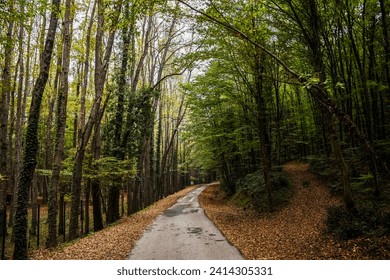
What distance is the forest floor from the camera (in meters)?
6.44

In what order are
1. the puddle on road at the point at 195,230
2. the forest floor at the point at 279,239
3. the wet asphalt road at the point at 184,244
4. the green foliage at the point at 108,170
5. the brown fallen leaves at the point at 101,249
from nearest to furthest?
the forest floor at the point at 279,239, the wet asphalt road at the point at 184,244, the brown fallen leaves at the point at 101,249, the puddle on road at the point at 195,230, the green foliage at the point at 108,170

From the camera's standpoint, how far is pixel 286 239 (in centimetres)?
849

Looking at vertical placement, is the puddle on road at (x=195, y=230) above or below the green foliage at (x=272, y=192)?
below

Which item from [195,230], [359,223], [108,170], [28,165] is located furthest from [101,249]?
[359,223]

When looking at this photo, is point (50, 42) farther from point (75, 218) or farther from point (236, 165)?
point (236, 165)

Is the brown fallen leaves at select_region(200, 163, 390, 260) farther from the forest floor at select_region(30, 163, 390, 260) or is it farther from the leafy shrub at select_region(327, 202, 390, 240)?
the leafy shrub at select_region(327, 202, 390, 240)

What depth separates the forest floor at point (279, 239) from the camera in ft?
21.1

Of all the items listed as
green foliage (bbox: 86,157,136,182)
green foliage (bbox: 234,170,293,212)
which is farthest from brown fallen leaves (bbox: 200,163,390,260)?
green foliage (bbox: 86,157,136,182)

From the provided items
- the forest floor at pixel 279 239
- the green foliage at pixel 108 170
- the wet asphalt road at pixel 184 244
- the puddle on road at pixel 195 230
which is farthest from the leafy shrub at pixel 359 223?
the green foliage at pixel 108 170

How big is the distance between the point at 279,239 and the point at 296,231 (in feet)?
3.32

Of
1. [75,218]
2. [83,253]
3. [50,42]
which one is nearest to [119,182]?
[75,218]

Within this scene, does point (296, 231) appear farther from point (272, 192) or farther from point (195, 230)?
point (272, 192)

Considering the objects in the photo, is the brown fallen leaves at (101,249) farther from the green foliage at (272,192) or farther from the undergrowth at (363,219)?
the green foliage at (272,192)
